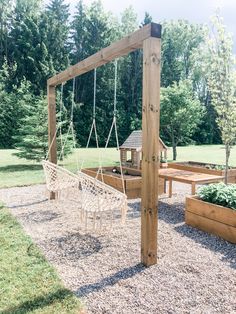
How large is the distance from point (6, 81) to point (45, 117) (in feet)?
49.6

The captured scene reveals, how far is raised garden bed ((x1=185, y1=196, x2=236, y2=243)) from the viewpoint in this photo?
4062 mm

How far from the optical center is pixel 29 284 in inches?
115

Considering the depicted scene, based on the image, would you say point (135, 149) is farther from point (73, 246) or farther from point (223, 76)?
point (73, 246)

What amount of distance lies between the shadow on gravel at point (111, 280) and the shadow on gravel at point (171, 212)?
5.76 feet

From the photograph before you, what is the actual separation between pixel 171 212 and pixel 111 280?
2.75 metres

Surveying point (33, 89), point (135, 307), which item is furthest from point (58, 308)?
point (33, 89)

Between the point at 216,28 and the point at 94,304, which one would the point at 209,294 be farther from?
the point at 216,28

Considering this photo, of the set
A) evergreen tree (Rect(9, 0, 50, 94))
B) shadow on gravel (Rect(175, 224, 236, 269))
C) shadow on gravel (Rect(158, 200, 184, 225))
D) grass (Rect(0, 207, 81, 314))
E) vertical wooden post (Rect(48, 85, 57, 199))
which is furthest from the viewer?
evergreen tree (Rect(9, 0, 50, 94))

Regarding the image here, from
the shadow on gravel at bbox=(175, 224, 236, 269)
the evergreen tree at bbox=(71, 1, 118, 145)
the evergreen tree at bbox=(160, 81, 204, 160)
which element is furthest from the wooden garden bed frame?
the evergreen tree at bbox=(71, 1, 118, 145)

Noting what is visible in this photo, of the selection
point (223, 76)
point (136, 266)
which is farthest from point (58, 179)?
point (223, 76)

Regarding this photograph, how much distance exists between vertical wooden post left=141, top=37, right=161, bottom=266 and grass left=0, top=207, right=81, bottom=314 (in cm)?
105

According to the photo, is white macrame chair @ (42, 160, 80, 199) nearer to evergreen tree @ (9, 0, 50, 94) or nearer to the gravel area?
the gravel area

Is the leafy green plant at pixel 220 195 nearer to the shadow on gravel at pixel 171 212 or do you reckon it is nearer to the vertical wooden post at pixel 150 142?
the shadow on gravel at pixel 171 212

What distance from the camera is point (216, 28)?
6.32 meters
